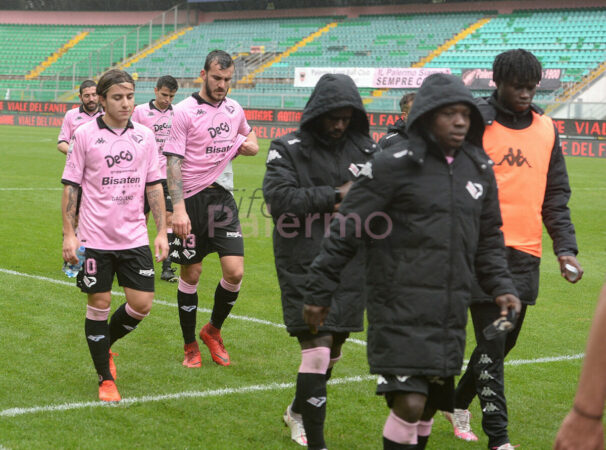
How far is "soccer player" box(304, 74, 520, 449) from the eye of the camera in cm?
370

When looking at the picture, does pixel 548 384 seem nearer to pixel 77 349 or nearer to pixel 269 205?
pixel 269 205

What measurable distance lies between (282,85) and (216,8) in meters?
16.1

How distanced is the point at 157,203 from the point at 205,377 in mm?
1301

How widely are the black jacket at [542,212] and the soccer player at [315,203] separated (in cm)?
72

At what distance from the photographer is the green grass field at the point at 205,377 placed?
5031 millimetres

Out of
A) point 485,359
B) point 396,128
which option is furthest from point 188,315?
point 485,359

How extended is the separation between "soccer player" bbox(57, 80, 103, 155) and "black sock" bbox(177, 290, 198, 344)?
3.94 meters

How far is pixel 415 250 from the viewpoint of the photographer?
12.2 ft

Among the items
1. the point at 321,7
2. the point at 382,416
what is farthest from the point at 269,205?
the point at 321,7

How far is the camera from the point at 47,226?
1335 centimetres

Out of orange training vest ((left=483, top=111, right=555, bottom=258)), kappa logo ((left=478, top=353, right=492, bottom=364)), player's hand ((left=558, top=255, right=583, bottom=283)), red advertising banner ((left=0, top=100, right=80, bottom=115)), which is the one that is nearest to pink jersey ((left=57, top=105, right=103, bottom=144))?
orange training vest ((left=483, top=111, right=555, bottom=258))

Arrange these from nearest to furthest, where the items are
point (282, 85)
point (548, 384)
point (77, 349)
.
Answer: point (548, 384), point (77, 349), point (282, 85)

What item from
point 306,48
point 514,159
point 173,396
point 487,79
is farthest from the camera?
point 306,48

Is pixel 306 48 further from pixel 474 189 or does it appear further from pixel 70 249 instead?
pixel 474 189
